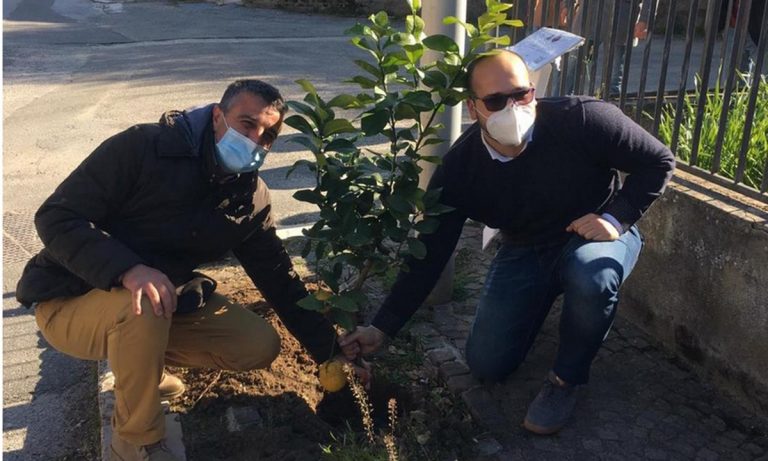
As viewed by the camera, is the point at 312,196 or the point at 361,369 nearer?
the point at 312,196

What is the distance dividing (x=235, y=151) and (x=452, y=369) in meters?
1.30

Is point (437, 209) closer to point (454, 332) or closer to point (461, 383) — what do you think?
point (461, 383)

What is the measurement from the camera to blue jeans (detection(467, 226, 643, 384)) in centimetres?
291

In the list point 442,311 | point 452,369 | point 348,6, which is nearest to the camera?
point 452,369

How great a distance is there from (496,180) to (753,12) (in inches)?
170

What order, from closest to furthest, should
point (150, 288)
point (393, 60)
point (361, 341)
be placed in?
point (150, 288)
point (393, 60)
point (361, 341)

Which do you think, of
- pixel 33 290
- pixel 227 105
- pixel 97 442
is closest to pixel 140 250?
pixel 33 290

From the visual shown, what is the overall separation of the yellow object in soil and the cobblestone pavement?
50 cm

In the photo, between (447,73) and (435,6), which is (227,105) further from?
(435,6)

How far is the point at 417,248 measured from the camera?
288cm

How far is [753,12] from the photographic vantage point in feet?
20.6

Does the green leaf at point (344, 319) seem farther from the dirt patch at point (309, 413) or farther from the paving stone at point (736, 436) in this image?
A: the paving stone at point (736, 436)

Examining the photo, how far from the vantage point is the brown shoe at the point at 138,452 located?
9.16ft

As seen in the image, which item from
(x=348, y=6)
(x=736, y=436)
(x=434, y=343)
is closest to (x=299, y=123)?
(x=434, y=343)
